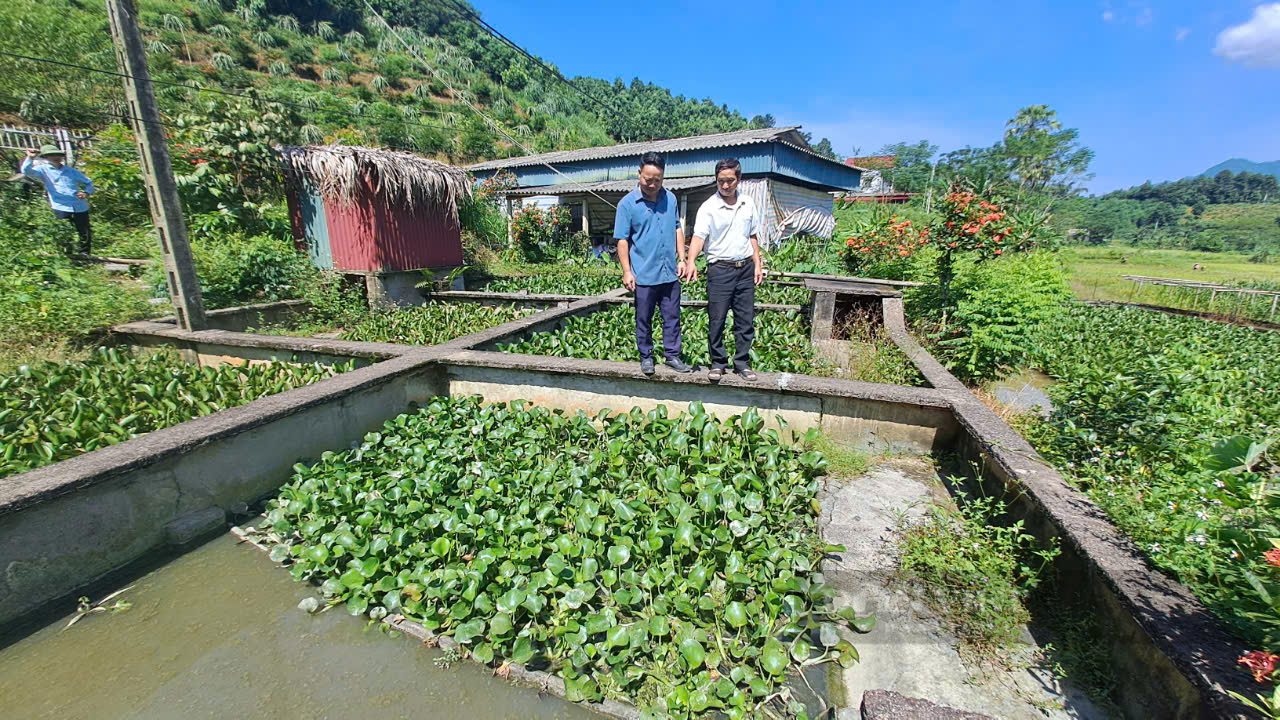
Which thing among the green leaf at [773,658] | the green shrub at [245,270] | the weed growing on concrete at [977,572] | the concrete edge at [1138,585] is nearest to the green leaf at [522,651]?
the green leaf at [773,658]

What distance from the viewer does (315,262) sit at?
8.52 m

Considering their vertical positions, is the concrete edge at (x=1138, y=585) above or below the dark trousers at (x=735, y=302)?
below

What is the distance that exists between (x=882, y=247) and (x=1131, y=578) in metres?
9.01

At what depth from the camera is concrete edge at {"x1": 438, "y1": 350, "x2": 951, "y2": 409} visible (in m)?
3.69

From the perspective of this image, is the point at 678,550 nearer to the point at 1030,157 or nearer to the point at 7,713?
the point at 7,713

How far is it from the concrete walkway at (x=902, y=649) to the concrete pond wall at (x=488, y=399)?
29 centimetres

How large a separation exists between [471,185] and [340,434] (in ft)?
23.9

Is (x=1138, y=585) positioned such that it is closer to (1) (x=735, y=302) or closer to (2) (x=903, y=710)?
(2) (x=903, y=710)

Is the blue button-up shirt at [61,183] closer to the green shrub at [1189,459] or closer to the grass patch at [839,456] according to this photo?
the grass patch at [839,456]

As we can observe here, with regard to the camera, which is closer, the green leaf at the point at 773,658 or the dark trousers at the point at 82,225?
the green leaf at the point at 773,658

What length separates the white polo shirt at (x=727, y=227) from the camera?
12.3 ft

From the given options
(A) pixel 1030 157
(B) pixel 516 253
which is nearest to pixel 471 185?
(B) pixel 516 253

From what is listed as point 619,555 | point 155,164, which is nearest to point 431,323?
point 155,164

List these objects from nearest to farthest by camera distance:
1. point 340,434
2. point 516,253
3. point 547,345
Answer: point 340,434 < point 547,345 < point 516,253
